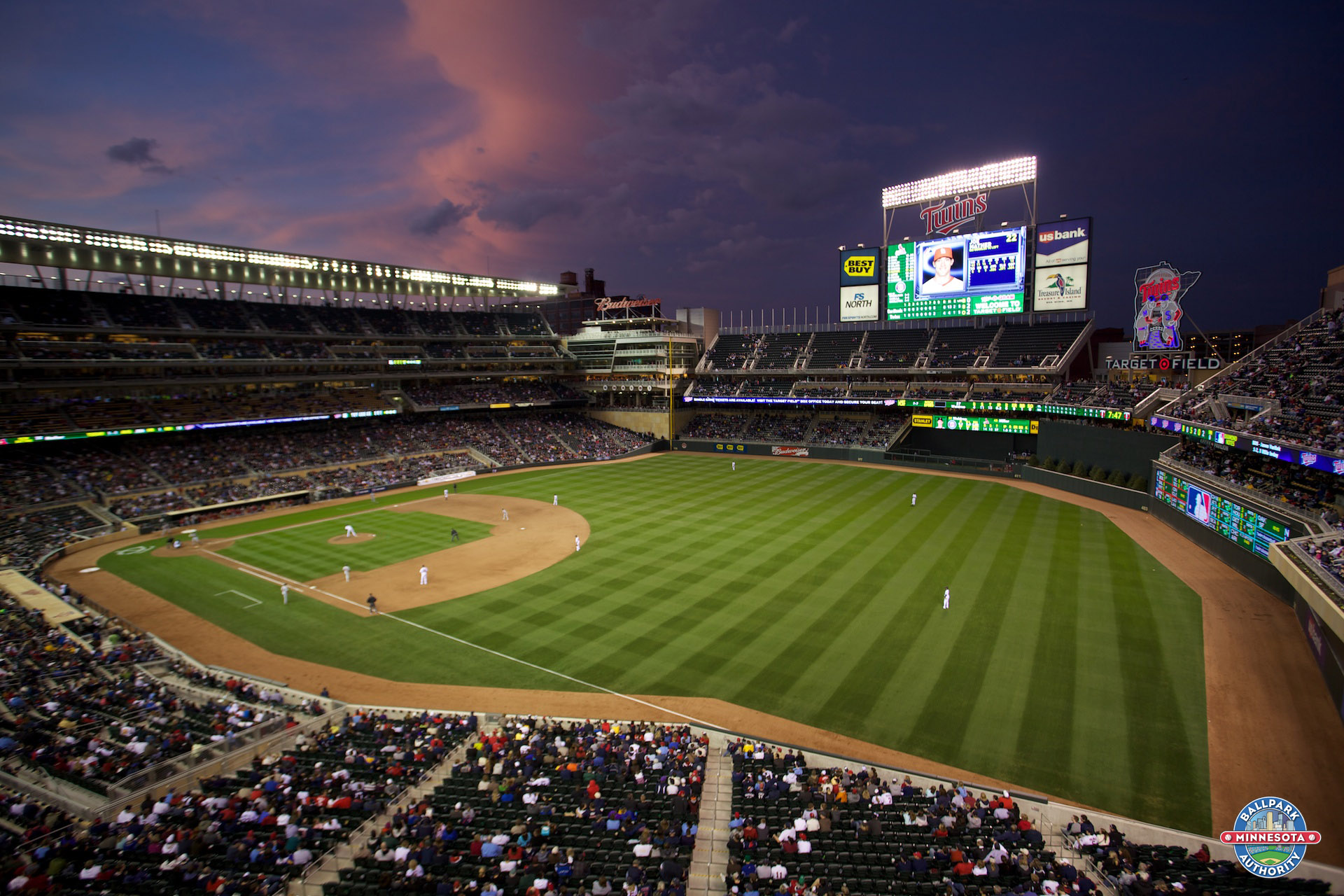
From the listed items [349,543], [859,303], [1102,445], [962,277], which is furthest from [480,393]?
[1102,445]

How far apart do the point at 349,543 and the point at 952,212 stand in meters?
A: 52.8

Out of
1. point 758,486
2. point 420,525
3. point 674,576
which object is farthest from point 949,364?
point 420,525

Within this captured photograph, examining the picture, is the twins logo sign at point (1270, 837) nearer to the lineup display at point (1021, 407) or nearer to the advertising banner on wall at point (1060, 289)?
the lineup display at point (1021, 407)

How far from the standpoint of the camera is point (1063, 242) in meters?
48.3

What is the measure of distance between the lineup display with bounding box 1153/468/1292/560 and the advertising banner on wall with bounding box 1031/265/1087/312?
63.9 feet

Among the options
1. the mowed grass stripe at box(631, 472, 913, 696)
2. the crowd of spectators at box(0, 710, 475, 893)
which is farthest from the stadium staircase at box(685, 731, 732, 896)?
the crowd of spectators at box(0, 710, 475, 893)

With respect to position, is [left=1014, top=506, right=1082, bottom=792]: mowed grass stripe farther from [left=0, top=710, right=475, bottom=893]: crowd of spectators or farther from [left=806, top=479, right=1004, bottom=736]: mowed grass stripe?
[left=0, top=710, right=475, bottom=893]: crowd of spectators

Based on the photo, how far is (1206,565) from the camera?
2633 centimetres

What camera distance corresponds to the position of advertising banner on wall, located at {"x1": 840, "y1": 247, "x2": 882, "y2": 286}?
2260 inches

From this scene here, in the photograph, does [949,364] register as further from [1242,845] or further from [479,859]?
[479,859]

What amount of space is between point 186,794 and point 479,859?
21.7 feet

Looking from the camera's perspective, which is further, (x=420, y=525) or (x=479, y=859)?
(x=420, y=525)

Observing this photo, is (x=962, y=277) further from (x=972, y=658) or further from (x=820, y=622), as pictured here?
(x=972, y=658)

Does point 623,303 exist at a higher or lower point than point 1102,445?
higher
